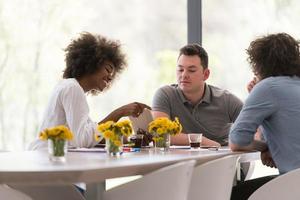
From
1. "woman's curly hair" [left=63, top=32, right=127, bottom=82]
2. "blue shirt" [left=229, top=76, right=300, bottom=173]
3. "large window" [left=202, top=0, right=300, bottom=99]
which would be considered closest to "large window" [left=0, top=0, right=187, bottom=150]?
"large window" [left=202, top=0, right=300, bottom=99]

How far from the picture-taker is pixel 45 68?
529 centimetres

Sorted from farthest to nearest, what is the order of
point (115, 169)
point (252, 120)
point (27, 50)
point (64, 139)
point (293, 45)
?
point (27, 50), point (293, 45), point (252, 120), point (64, 139), point (115, 169)

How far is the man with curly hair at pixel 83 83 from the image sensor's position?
3031 mm

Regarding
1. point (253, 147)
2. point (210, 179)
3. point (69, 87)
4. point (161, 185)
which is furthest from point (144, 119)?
point (161, 185)

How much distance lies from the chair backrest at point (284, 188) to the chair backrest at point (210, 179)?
0.51 feet

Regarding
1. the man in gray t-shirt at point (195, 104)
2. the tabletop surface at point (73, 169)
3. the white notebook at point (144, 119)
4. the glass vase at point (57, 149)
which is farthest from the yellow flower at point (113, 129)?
the man in gray t-shirt at point (195, 104)

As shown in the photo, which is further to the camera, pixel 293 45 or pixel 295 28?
→ pixel 295 28

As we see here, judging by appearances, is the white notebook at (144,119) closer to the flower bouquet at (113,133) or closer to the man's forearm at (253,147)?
the man's forearm at (253,147)

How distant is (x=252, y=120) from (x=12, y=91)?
9.89 feet

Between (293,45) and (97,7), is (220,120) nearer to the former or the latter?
(293,45)

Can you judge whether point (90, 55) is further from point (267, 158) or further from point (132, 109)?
point (267, 158)

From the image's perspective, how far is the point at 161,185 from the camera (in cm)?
200

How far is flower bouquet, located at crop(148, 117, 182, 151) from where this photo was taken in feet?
9.37

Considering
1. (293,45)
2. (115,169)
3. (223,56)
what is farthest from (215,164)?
(223,56)
